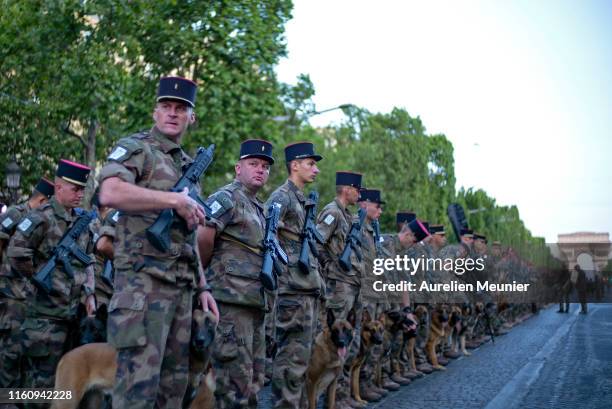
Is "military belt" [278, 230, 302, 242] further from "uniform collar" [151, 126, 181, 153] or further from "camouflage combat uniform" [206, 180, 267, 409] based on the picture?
"uniform collar" [151, 126, 181, 153]

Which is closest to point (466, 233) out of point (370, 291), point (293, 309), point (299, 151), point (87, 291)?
point (370, 291)

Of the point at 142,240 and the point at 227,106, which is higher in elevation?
the point at 227,106

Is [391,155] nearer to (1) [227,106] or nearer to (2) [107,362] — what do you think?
(1) [227,106]

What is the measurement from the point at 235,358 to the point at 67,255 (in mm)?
2583

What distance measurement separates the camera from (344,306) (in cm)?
969

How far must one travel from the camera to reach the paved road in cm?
1025

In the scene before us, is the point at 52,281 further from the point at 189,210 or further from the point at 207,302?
the point at 189,210

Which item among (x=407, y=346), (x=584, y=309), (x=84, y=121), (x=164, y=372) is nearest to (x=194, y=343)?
(x=164, y=372)

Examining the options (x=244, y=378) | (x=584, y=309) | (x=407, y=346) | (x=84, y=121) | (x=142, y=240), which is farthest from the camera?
(x=584, y=309)

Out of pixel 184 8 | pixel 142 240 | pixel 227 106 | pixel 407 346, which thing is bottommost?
pixel 407 346

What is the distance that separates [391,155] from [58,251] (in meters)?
39.7

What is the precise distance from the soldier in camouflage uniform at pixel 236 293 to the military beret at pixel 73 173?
6.09 ft

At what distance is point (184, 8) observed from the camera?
2077 cm

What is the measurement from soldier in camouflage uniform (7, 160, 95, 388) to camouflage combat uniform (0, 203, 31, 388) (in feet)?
0.87
